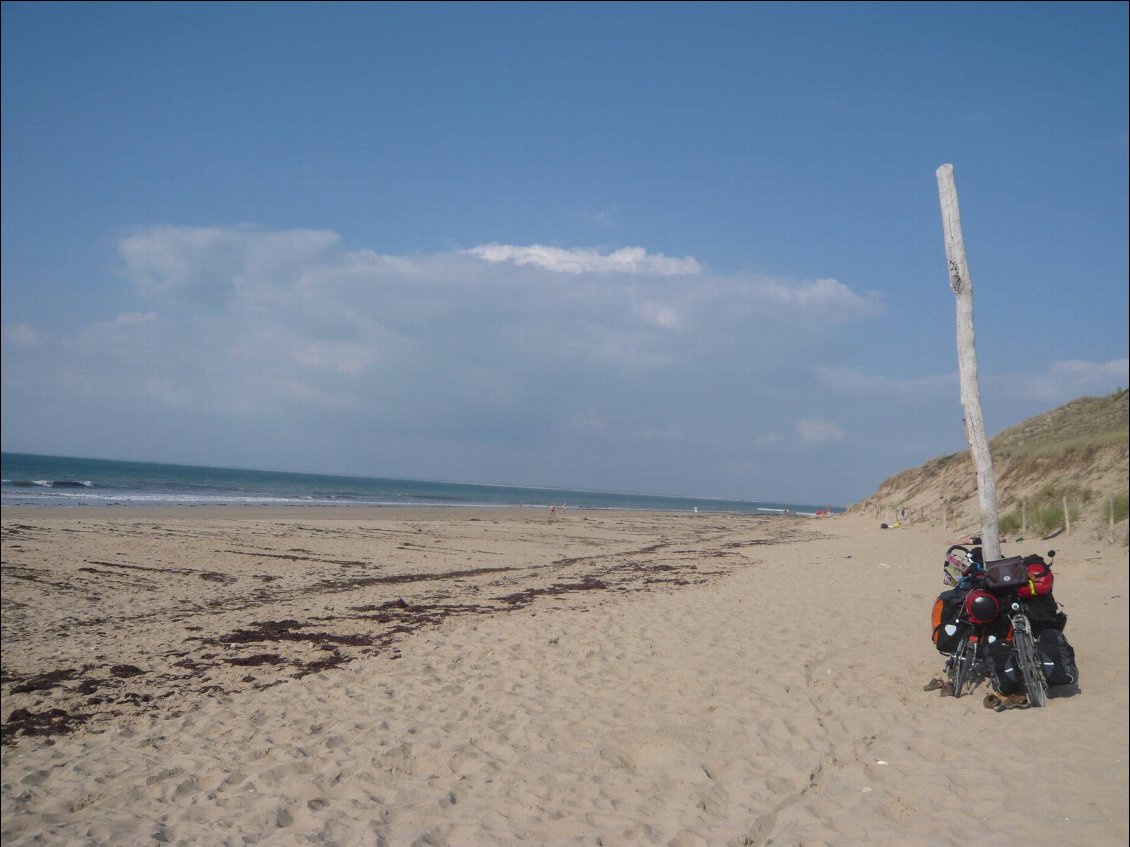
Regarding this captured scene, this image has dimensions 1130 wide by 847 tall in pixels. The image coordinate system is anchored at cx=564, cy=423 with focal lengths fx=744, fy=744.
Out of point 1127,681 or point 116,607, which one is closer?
point 1127,681

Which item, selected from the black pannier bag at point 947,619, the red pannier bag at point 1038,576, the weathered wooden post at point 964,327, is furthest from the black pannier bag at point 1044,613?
the weathered wooden post at point 964,327

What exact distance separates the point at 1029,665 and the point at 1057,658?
0.16 meters

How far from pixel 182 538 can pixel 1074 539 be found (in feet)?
74.0

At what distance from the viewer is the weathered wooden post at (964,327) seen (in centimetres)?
291

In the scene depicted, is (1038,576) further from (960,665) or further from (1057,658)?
(960,665)

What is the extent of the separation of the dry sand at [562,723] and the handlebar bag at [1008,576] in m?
0.28

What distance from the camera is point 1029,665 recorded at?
4.02 metres

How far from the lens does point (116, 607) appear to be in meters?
12.2

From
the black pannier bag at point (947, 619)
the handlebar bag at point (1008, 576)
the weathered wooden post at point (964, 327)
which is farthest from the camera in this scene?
the black pannier bag at point (947, 619)

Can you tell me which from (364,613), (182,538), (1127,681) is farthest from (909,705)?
(182,538)

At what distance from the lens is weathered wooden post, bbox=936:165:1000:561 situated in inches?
114

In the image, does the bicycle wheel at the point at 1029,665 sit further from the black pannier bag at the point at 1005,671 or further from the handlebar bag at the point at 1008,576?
the handlebar bag at the point at 1008,576

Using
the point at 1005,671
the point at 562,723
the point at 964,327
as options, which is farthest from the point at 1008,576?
the point at 562,723

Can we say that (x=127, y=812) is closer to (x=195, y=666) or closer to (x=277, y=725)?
(x=277, y=725)
